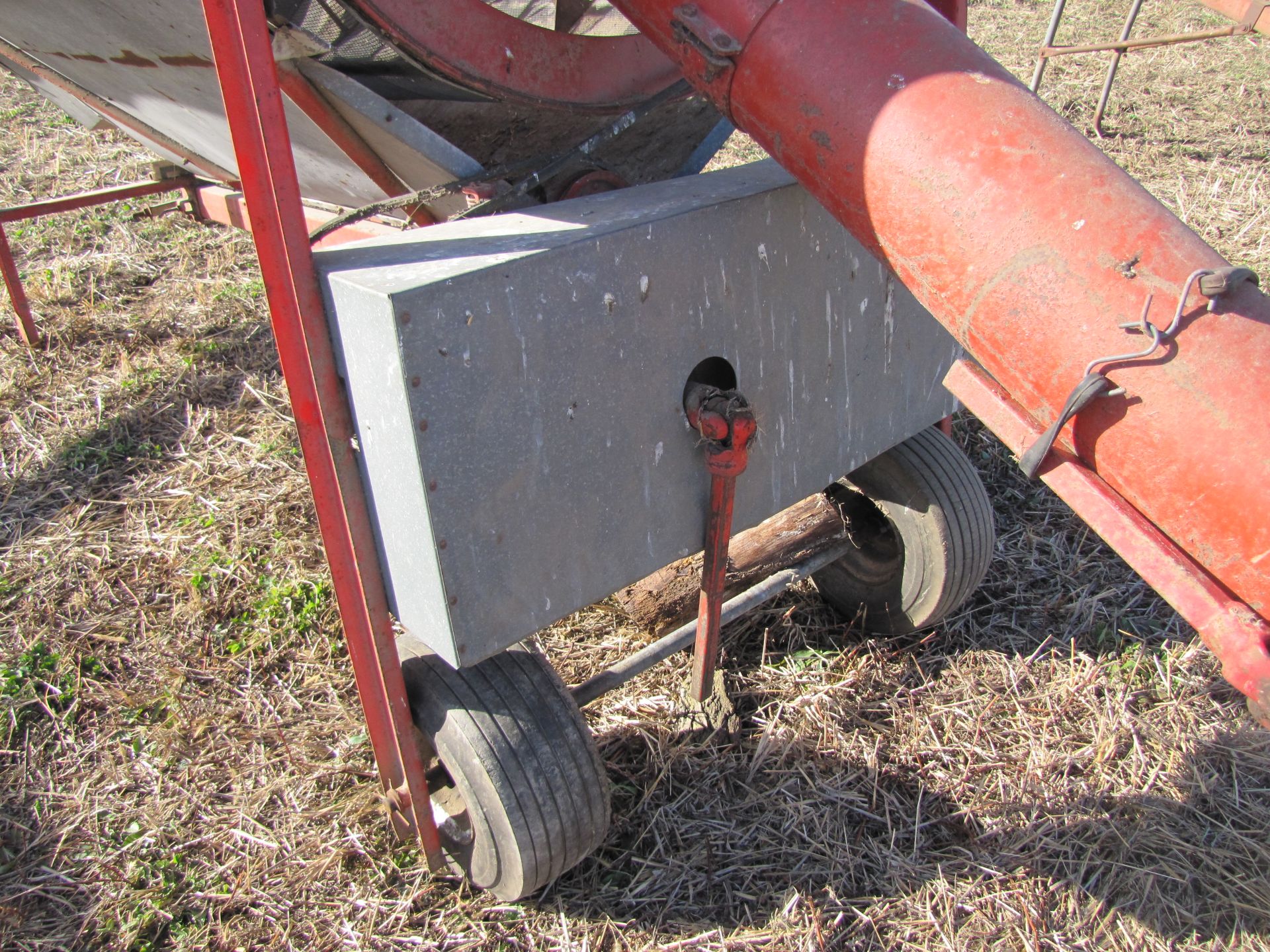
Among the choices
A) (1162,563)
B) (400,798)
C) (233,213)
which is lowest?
(400,798)

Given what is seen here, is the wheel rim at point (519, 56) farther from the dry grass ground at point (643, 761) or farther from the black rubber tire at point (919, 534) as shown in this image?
the dry grass ground at point (643, 761)

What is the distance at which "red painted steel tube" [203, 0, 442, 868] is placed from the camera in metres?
1.31

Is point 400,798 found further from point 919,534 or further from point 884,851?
point 919,534

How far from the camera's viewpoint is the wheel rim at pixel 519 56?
5.49 ft

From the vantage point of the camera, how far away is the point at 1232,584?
3.42 feet

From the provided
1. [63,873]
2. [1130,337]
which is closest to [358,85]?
[1130,337]

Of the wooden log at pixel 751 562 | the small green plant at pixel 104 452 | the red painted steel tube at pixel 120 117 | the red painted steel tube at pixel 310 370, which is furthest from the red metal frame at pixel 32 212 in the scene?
the red painted steel tube at pixel 310 370

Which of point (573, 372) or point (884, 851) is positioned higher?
point (573, 372)

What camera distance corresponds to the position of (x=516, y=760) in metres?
1.82

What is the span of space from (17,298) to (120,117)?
1551 millimetres

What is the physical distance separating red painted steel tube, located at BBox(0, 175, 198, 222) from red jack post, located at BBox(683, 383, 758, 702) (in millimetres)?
3218

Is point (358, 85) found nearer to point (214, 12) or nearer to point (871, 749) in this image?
point (214, 12)

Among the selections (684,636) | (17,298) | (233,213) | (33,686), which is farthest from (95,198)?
(684,636)

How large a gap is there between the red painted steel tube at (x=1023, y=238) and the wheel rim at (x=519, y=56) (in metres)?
0.56
